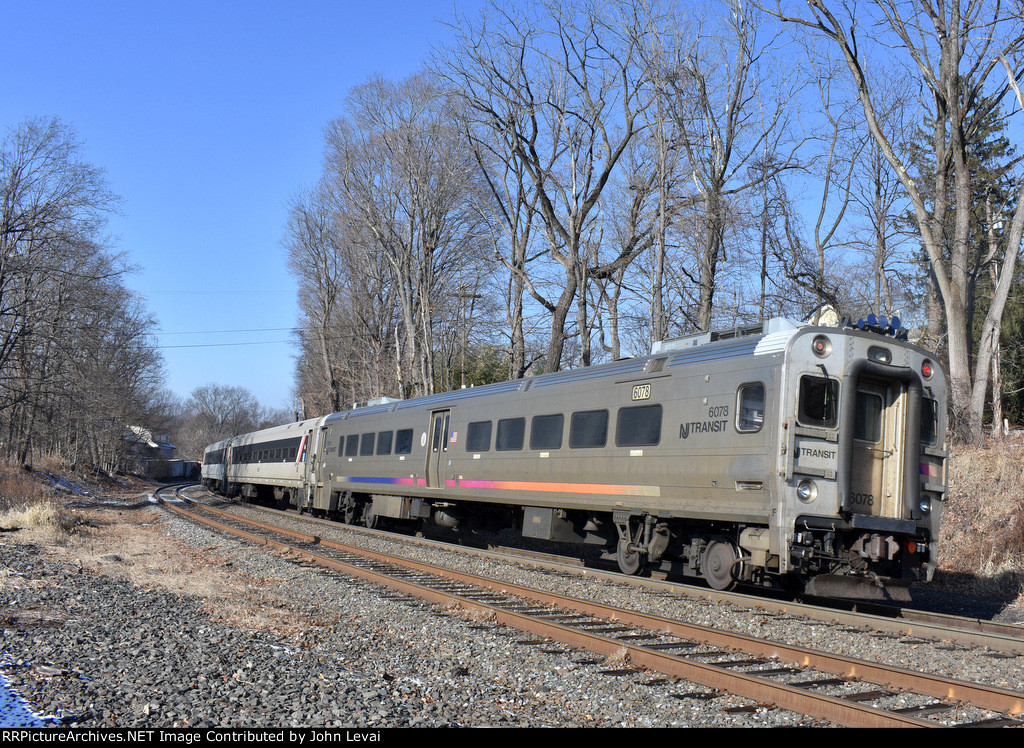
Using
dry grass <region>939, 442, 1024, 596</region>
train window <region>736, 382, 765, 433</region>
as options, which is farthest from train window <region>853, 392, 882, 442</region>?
dry grass <region>939, 442, 1024, 596</region>

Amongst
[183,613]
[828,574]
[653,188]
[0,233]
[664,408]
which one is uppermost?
[653,188]

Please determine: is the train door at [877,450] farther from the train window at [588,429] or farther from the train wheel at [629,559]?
the train window at [588,429]

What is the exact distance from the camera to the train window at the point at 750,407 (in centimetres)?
879

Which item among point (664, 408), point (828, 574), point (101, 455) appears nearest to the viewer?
point (828, 574)

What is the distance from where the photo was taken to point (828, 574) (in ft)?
27.9

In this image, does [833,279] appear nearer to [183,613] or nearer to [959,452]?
[959,452]

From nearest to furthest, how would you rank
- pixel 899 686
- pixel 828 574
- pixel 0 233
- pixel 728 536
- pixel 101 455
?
pixel 899 686
pixel 828 574
pixel 728 536
pixel 0 233
pixel 101 455

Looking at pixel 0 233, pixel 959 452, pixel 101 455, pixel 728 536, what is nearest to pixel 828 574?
pixel 728 536

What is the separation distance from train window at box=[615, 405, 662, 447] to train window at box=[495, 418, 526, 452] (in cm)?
262

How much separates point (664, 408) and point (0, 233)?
21.5 metres

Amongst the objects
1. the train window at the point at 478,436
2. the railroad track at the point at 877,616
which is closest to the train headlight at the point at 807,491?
the railroad track at the point at 877,616

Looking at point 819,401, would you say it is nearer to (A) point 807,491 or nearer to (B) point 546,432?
(A) point 807,491

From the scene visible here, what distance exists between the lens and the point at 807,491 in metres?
8.37

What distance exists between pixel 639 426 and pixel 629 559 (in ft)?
6.51
